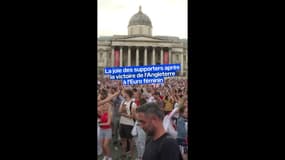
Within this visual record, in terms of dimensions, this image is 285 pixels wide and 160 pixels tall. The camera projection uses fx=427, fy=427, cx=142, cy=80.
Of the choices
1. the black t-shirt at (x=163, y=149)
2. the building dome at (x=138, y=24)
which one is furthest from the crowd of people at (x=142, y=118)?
the building dome at (x=138, y=24)

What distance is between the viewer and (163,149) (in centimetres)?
636

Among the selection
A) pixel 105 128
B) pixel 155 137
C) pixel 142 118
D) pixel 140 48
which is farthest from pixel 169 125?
pixel 140 48

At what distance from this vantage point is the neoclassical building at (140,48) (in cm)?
643

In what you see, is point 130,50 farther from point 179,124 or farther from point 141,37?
point 179,124

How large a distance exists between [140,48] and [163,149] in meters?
1.59

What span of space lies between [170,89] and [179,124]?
0.55m

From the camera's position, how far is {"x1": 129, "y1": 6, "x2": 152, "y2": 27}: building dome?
631cm

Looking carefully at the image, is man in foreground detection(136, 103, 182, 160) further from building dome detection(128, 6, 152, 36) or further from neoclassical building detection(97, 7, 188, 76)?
building dome detection(128, 6, 152, 36)

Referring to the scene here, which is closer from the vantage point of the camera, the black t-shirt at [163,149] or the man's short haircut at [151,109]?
the black t-shirt at [163,149]

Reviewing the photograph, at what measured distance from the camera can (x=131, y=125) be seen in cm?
656

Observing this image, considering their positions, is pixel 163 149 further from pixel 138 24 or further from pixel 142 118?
pixel 138 24

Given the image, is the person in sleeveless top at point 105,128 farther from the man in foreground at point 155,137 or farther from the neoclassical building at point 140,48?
the neoclassical building at point 140,48

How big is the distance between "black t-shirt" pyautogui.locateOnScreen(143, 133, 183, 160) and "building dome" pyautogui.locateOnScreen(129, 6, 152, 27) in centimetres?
173
